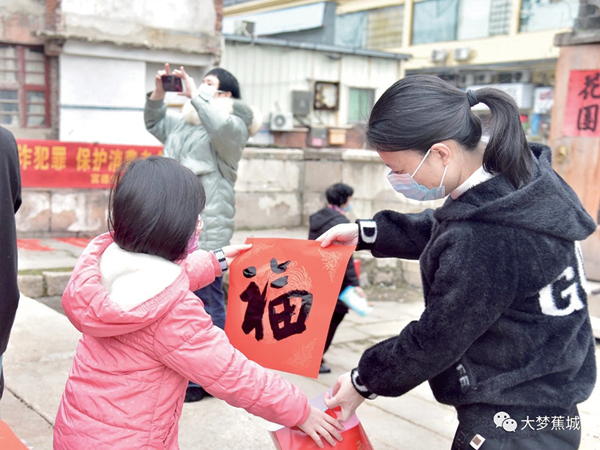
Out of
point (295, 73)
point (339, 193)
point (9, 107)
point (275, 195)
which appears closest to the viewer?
point (339, 193)

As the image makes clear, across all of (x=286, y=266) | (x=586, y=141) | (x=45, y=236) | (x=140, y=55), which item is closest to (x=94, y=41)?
(x=140, y=55)

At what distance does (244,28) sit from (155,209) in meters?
11.7

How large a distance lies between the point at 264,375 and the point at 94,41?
7754 millimetres

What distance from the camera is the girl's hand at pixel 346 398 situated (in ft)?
5.96

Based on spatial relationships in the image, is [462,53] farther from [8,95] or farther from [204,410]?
[204,410]

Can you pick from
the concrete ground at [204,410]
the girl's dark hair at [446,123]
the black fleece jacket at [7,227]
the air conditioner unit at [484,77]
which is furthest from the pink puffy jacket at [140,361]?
the air conditioner unit at [484,77]

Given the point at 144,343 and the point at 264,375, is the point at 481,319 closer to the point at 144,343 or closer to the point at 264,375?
the point at 264,375

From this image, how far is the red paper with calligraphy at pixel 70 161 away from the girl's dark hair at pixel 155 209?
643 cm

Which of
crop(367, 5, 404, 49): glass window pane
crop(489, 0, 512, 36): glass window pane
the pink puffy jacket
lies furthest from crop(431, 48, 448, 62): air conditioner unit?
the pink puffy jacket

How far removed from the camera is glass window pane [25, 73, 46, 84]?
8484mm

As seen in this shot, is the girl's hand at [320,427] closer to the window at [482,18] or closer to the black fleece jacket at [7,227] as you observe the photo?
the black fleece jacket at [7,227]

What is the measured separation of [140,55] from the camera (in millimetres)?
8867

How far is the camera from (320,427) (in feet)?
5.98

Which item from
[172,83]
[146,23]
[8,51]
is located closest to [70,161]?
[8,51]
